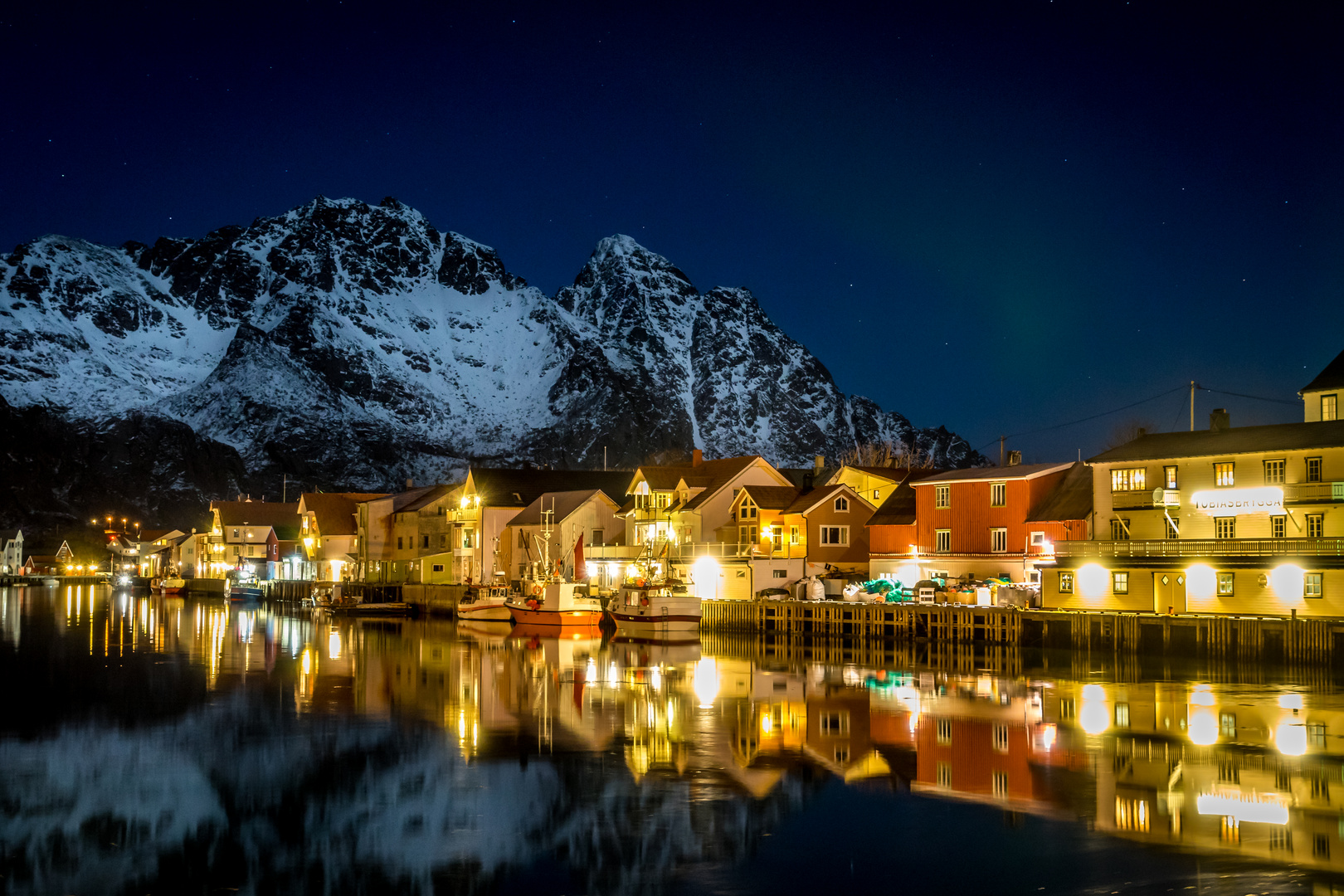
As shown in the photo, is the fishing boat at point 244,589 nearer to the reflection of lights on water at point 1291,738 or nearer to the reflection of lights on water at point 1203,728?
the reflection of lights on water at point 1203,728

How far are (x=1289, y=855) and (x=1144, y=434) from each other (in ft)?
139

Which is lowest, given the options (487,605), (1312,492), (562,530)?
(487,605)

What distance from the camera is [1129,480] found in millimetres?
52625

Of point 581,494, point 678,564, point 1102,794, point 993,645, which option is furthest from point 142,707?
point 581,494

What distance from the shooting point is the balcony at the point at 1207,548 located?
142ft

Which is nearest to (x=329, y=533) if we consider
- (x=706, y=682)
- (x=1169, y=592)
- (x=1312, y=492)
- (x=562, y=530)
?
(x=562, y=530)

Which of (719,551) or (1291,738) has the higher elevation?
(719,551)

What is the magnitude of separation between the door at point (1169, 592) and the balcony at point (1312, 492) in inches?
191

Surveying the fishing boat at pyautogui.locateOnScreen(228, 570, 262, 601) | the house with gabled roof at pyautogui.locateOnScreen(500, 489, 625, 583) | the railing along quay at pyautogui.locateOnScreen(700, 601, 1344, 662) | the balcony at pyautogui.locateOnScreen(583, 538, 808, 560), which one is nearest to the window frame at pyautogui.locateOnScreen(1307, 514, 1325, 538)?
the railing along quay at pyautogui.locateOnScreen(700, 601, 1344, 662)

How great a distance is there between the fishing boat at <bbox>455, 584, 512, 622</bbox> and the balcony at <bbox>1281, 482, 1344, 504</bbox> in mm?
42902

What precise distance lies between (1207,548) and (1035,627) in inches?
299

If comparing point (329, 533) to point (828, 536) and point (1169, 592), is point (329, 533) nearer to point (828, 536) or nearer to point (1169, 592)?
point (828, 536)

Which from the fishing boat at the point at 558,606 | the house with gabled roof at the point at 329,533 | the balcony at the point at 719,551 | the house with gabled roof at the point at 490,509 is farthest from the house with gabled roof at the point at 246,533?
the fishing boat at the point at 558,606

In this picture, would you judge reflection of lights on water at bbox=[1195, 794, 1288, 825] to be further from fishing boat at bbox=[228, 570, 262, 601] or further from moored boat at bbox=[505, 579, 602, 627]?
fishing boat at bbox=[228, 570, 262, 601]
